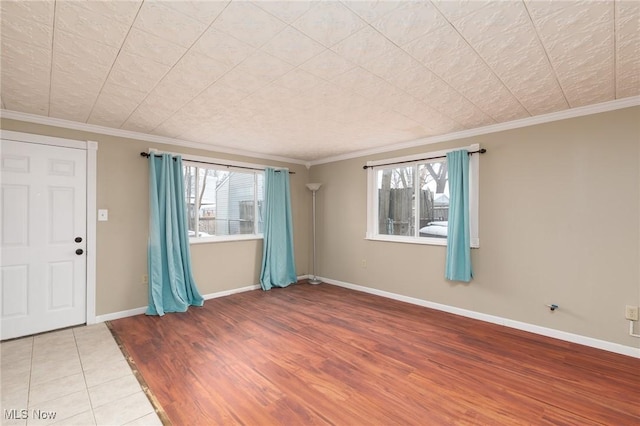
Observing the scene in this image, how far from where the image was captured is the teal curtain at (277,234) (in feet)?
16.8

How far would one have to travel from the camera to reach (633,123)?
8.98 feet

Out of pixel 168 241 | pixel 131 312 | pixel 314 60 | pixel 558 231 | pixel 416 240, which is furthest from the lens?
pixel 416 240

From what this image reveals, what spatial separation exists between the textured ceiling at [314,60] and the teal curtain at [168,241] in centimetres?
80

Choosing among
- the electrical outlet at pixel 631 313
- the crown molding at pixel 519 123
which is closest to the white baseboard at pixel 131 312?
the crown molding at pixel 519 123

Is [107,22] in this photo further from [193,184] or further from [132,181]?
[193,184]

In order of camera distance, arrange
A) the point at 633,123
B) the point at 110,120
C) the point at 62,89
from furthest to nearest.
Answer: the point at 110,120, the point at 633,123, the point at 62,89

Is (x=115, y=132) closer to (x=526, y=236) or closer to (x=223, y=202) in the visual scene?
(x=223, y=202)

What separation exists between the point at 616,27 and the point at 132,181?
4.68 metres

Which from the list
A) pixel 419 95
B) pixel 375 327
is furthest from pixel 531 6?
pixel 375 327

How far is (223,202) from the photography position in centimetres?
484

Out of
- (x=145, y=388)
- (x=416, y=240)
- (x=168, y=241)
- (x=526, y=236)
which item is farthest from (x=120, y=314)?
(x=526, y=236)

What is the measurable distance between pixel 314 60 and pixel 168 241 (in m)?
3.08

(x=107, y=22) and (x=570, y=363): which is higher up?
(x=107, y=22)

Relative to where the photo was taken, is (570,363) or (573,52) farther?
(570,363)
